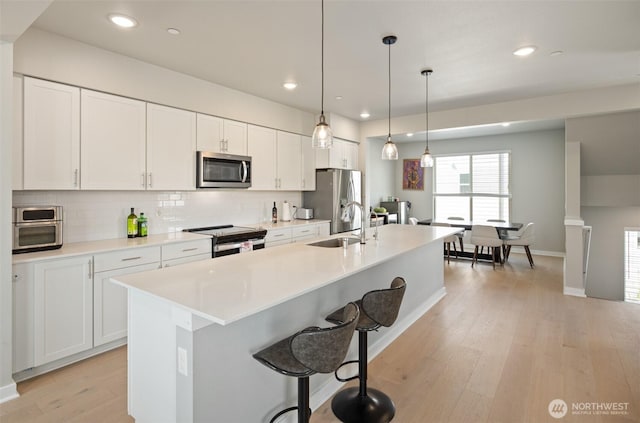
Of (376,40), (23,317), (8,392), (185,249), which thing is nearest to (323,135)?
(376,40)

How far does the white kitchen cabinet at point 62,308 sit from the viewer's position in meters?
2.47

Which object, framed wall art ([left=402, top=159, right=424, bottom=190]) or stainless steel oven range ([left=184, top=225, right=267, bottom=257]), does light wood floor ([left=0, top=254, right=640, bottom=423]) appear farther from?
framed wall art ([left=402, top=159, right=424, bottom=190])

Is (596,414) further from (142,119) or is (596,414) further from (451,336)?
(142,119)

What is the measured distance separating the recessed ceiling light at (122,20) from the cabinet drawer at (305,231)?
293 cm

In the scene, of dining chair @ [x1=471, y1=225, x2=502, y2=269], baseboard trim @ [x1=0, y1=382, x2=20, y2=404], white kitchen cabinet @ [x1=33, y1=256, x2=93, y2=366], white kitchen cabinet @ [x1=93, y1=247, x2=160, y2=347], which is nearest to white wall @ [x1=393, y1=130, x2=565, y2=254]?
dining chair @ [x1=471, y1=225, x2=502, y2=269]

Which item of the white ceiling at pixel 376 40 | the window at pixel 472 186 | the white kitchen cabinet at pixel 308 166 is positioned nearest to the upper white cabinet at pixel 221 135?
the white ceiling at pixel 376 40

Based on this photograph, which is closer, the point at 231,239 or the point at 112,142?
the point at 112,142

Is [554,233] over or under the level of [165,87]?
under

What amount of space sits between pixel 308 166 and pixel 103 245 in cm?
318

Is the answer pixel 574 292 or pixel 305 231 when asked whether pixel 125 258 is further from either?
pixel 574 292

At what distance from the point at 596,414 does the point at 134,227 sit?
4046 millimetres

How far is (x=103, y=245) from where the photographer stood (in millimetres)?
2961

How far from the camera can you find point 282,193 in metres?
5.39

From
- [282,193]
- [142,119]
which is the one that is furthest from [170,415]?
[282,193]
